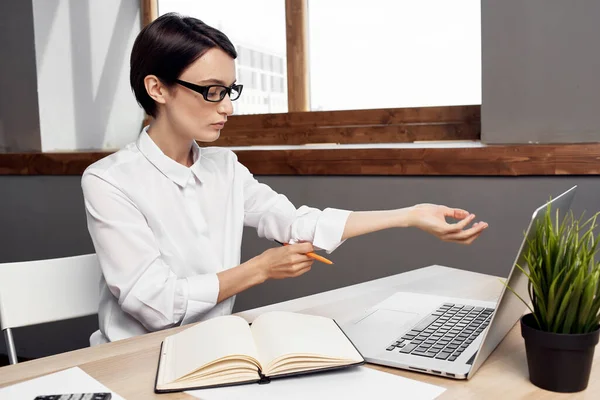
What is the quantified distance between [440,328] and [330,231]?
457 millimetres

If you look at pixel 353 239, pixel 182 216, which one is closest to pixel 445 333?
pixel 182 216

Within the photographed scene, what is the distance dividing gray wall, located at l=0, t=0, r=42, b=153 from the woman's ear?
4.98 ft

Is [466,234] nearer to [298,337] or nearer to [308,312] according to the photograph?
[308,312]

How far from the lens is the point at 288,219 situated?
155cm

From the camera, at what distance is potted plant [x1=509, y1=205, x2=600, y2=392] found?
0.77 metres

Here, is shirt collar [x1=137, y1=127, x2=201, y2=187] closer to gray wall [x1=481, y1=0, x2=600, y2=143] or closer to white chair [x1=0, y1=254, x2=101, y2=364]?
white chair [x1=0, y1=254, x2=101, y2=364]

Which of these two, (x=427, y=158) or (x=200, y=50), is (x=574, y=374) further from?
(x=427, y=158)

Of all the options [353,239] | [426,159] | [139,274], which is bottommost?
[353,239]

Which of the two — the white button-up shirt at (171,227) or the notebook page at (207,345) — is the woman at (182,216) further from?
the notebook page at (207,345)

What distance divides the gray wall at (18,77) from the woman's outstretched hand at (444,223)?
2.00 metres

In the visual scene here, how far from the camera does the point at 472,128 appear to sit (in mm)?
2117

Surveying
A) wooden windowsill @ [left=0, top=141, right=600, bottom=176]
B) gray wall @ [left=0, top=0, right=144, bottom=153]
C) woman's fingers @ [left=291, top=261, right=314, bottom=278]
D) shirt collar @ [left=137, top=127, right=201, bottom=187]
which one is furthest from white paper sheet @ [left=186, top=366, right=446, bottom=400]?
gray wall @ [left=0, top=0, right=144, bottom=153]

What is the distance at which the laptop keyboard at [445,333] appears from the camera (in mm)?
912

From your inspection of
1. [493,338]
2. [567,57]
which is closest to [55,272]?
[493,338]
